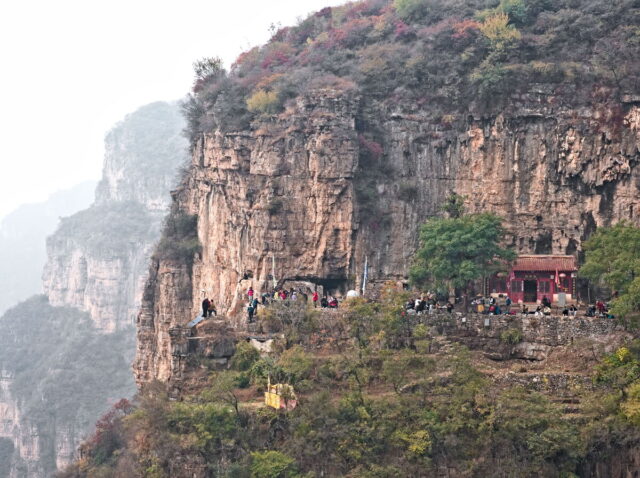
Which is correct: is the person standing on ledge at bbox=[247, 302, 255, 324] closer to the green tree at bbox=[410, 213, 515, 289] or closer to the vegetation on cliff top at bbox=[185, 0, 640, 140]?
the green tree at bbox=[410, 213, 515, 289]

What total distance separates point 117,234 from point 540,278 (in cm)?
10056

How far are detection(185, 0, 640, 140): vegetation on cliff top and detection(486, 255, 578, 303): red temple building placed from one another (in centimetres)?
627

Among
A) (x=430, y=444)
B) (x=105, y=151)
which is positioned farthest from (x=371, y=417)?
(x=105, y=151)

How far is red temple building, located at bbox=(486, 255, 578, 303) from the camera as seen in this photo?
4266 cm

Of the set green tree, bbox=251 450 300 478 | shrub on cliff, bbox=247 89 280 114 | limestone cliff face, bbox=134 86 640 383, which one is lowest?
green tree, bbox=251 450 300 478

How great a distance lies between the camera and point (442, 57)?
4831 centimetres

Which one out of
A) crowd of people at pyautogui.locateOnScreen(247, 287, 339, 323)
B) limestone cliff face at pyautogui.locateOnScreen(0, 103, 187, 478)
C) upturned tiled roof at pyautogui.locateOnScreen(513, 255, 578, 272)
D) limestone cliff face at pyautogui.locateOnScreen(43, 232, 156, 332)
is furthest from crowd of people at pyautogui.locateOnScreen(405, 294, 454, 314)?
limestone cliff face at pyautogui.locateOnScreen(43, 232, 156, 332)

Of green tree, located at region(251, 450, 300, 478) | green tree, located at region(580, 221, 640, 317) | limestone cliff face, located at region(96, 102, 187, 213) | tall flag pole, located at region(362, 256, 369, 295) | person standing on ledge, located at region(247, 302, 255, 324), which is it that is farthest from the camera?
limestone cliff face, located at region(96, 102, 187, 213)

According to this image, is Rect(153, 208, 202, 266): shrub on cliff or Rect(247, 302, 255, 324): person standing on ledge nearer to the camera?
Rect(247, 302, 255, 324): person standing on ledge

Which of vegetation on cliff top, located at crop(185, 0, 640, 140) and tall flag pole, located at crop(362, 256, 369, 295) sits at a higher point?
vegetation on cliff top, located at crop(185, 0, 640, 140)

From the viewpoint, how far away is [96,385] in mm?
113062

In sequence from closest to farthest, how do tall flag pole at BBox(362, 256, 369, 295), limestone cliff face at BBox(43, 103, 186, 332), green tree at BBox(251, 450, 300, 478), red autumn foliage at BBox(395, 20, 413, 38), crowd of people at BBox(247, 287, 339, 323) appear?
green tree at BBox(251, 450, 300, 478) → crowd of people at BBox(247, 287, 339, 323) → tall flag pole at BBox(362, 256, 369, 295) → red autumn foliage at BBox(395, 20, 413, 38) → limestone cliff face at BBox(43, 103, 186, 332)

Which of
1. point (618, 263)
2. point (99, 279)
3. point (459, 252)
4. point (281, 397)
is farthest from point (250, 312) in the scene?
point (99, 279)

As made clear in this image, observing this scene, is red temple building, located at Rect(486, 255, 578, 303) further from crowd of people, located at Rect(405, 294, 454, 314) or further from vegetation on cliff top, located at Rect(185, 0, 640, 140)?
vegetation on cliff top, located at Rect(185, 0, 640, 140)
